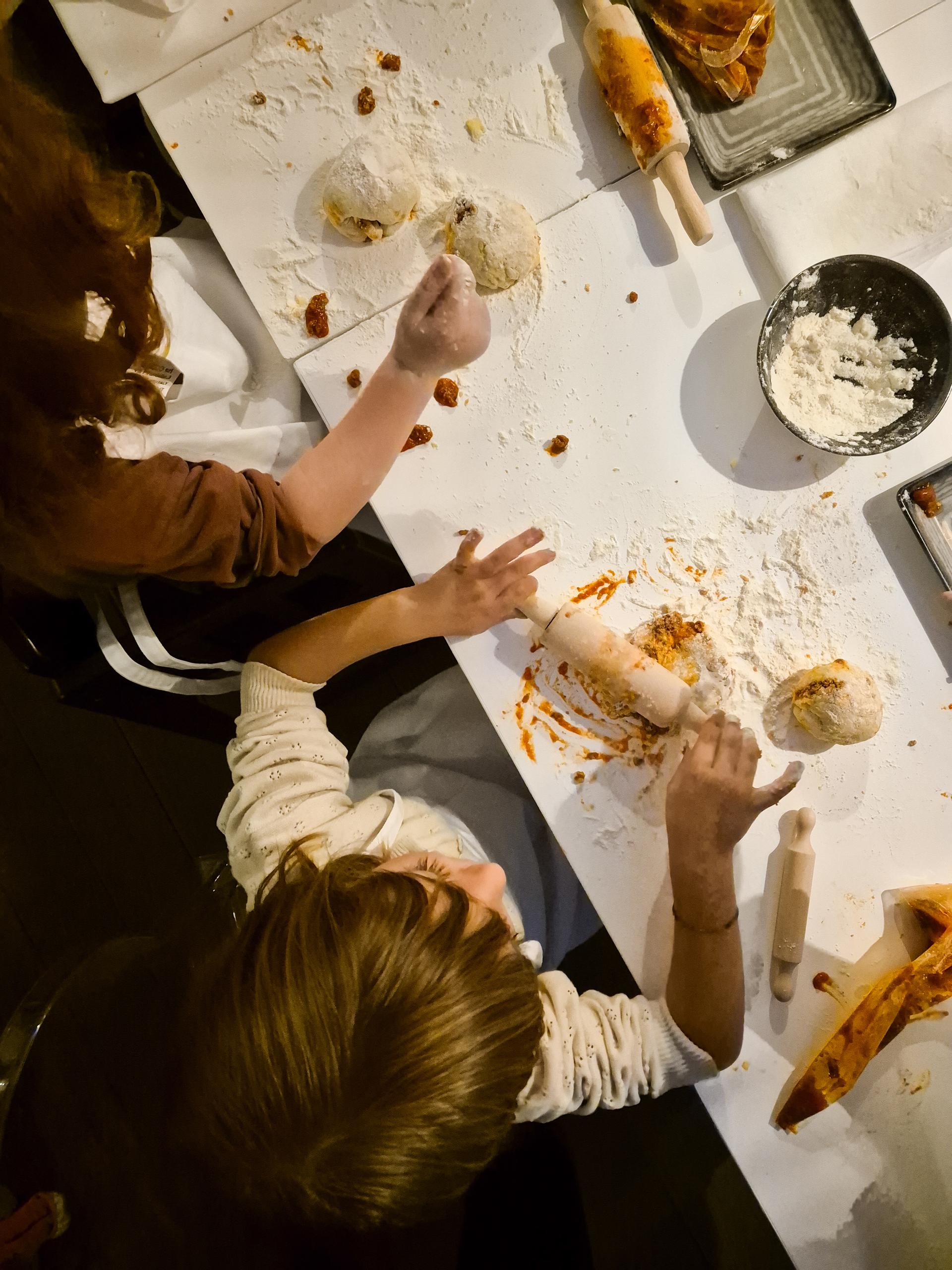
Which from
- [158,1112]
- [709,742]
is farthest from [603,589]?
[158,1112]

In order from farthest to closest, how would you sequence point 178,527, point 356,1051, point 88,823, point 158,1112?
point 88,823
point 158,1112
point 178,527
point 356,1051

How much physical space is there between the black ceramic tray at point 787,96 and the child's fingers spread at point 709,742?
1.93 ft

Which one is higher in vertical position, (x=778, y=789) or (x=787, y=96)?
(x=787, y=96)

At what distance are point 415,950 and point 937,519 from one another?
712 millimetres

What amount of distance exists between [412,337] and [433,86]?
1.02 feet

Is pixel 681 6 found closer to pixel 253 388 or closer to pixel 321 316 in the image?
pixel 321 316

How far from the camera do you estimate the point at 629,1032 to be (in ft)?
2.75

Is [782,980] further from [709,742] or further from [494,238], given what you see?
[494,238]

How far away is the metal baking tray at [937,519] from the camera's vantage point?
0.85 metres

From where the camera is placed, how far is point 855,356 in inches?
33.8

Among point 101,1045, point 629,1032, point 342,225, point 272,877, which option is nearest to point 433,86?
point 342,225

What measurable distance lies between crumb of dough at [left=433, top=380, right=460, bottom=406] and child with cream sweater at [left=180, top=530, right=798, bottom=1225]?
163 millimetres

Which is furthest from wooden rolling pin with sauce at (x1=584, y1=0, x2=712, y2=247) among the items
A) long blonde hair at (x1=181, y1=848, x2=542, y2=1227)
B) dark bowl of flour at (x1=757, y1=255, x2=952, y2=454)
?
long blonde hair at (x1=181, y1=848, x2=542, y2=1227)

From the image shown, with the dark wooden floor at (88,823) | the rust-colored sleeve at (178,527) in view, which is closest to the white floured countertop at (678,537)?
the rust-colored sleeve at (178,527)
